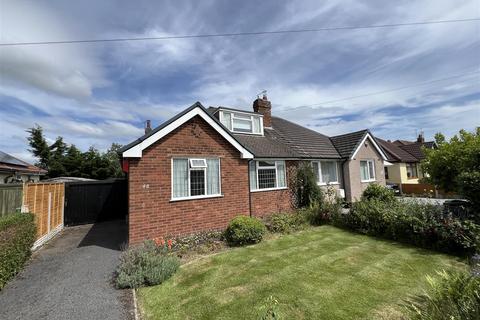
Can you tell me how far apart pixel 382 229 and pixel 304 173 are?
5.31 m

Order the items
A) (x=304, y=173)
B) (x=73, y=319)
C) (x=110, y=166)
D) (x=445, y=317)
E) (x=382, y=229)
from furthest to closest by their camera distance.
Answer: (x=110, y=166) → (x=304, y=173) → (x=382, y=229) → (x=73, y=319) → (x=445, y=317)

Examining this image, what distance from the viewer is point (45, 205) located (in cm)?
968

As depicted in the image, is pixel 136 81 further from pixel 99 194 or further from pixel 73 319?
pixel 73 319

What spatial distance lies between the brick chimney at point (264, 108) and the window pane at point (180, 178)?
9617mm

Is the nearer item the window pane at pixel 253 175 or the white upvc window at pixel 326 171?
the window pane at pixel 253 175

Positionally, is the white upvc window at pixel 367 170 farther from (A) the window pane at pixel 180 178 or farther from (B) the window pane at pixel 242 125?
(A) the window pane at pixel 180 178

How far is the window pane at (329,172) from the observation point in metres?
16.0

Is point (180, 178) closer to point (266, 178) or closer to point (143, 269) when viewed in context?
point (143, 269)

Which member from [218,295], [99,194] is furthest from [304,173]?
[99,194]

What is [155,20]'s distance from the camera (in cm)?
832

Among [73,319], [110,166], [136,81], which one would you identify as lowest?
[73,319]

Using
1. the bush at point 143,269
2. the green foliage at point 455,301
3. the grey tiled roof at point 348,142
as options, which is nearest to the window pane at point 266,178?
the grey tiled roof at point 348,142

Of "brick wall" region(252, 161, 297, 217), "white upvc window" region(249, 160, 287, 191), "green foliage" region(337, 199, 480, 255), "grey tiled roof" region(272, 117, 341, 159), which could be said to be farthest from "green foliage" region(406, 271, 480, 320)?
"grey tiled roof" region(272, 117, 341, 159)

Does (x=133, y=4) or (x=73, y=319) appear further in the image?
(x=133, y=4)
